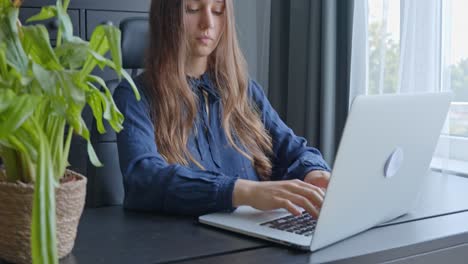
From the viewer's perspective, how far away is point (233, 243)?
100 cm

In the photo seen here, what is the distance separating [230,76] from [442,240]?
2.53ft

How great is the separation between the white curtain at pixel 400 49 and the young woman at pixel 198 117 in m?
0.65

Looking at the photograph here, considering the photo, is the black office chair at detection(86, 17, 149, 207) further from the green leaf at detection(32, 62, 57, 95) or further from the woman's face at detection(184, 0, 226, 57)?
the green leaf at detection(32, 62, 57, 95)

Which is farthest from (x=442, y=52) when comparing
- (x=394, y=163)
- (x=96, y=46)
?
(x=96, y=46)

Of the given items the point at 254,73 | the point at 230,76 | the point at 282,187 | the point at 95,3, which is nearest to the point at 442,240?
the point at 282,187

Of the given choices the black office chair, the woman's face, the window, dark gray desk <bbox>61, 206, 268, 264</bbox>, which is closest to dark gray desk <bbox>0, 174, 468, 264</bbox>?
dark gray desk <bbox>61, 206, 268, 264</bbox>

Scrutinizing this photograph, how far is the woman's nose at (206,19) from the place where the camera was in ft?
5.03

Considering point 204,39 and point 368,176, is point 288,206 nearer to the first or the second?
point 368,176

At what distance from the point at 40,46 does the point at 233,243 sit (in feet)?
1.45

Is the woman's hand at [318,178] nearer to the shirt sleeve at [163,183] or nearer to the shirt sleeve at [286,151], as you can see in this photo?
the shirt sleeve at [286,151]

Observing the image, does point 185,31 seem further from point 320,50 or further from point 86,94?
point 320,50

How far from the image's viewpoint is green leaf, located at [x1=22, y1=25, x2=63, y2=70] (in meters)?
0.77

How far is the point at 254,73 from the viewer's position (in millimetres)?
3102

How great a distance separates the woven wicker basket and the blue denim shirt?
0.32 metres
